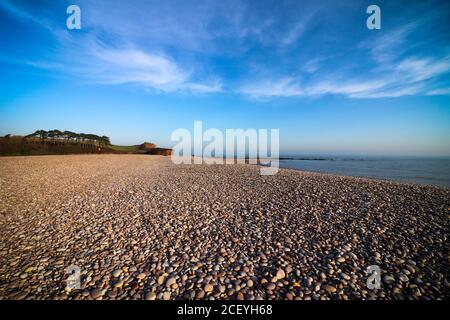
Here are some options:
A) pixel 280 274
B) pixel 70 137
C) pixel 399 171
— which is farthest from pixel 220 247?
pixel 70 137

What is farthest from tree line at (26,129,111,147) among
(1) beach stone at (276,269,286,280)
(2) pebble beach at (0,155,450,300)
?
(1) beach stone at (276,269,286,280)

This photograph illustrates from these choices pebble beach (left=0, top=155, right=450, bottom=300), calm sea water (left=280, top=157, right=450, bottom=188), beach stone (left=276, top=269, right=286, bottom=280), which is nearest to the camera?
pebble beach (left=0, top=155, right=450, bottom=300)

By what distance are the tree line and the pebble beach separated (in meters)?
46.7

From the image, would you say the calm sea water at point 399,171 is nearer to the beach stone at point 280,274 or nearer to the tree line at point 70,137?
the beach stone at point 280,274

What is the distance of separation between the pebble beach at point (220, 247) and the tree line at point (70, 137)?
153 ft

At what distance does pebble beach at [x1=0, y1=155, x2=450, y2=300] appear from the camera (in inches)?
133

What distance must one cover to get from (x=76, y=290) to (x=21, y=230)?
3.94 metres

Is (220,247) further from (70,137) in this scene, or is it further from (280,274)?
(70,137)

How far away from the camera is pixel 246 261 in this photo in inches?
165

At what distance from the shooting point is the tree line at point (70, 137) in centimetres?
4253

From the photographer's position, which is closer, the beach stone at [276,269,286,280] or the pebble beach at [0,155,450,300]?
the pebble beach at [0,155,450,300]

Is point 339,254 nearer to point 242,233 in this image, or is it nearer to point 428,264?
point 428,264

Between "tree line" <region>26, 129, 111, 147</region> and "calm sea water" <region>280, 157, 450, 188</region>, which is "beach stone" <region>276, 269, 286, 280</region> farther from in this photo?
"tree line" <region>26, 129, 111, 147</region>
